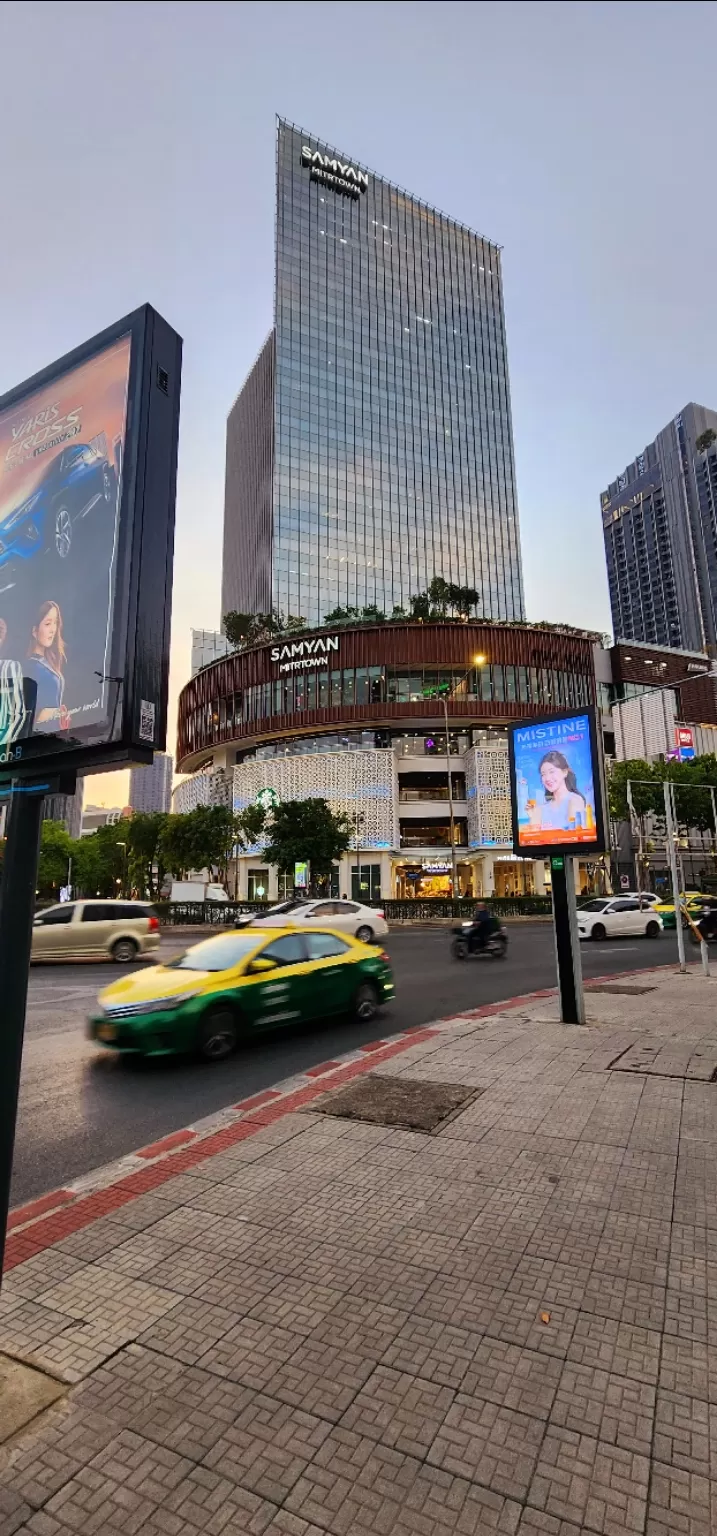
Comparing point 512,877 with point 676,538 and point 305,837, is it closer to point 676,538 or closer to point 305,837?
point 305,837

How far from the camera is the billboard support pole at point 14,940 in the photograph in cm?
289

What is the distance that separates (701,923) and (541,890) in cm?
3322

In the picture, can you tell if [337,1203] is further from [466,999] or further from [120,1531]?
[466,999]

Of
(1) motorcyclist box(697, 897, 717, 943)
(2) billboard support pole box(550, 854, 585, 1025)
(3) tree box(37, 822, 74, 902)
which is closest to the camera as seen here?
(2) billboard support pole box(550, 854, 585, 1025)

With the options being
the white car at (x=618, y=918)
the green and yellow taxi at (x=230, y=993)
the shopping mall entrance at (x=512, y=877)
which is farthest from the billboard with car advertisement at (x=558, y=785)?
the shopping mall entrance at (x=512, y=877)

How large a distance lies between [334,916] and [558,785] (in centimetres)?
1444

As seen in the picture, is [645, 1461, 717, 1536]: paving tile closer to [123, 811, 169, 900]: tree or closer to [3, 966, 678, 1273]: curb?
[3, 966, 678, 1273]: curb

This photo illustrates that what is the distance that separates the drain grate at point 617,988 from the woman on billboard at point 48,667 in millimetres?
12457

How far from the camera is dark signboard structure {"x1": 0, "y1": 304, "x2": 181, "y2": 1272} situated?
2.92 meters

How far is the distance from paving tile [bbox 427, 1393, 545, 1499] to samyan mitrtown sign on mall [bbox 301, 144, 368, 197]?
479ft

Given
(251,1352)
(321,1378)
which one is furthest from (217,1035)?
(321,1378)

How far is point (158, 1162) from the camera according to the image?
5305mm

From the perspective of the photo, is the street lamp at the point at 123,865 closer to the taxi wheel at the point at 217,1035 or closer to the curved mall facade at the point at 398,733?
the curved mall facade at the point at 398,733

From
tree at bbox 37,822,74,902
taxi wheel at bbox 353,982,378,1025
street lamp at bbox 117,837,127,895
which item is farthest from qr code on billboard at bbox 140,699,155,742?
street lamp at bbox 117,837,127,895
